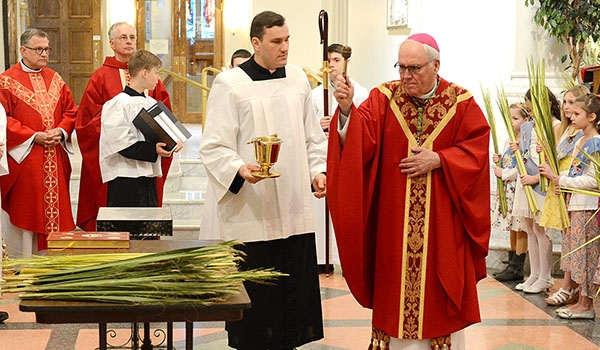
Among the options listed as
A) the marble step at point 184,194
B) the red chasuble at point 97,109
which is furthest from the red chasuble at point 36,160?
the marble step at point 184,194

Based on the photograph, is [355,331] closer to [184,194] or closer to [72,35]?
[184,194]

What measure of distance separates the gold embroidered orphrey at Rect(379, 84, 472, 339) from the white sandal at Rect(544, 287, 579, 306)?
2.96 metres

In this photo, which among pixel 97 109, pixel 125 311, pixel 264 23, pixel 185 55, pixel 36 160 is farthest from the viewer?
pixel 185 55

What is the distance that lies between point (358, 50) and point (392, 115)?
885 centimetres

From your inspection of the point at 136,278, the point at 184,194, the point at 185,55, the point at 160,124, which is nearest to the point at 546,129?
the point at 160,124

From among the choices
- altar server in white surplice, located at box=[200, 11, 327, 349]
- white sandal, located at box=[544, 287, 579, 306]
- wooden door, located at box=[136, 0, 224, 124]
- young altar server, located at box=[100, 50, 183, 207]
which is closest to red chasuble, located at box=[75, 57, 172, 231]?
young altar server, located at box=[100, 50, 183, 207]

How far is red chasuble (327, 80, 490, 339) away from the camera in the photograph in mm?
3996

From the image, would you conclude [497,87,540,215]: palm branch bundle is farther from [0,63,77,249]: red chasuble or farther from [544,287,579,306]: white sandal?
[0,63,77,249]: red chasuble

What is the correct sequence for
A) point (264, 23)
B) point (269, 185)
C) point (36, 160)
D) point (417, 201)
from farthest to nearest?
point (36, 160) < point (269, 185) < point (264, 23) < point (417, 201)

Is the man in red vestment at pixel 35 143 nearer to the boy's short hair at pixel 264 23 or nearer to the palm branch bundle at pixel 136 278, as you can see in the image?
the boy's short hair at pixel 264 23

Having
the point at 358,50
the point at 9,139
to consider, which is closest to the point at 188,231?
the point at 9,139

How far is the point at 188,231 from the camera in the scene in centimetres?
914

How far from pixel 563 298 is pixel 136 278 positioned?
14.9 ft

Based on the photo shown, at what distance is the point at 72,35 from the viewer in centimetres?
1642
